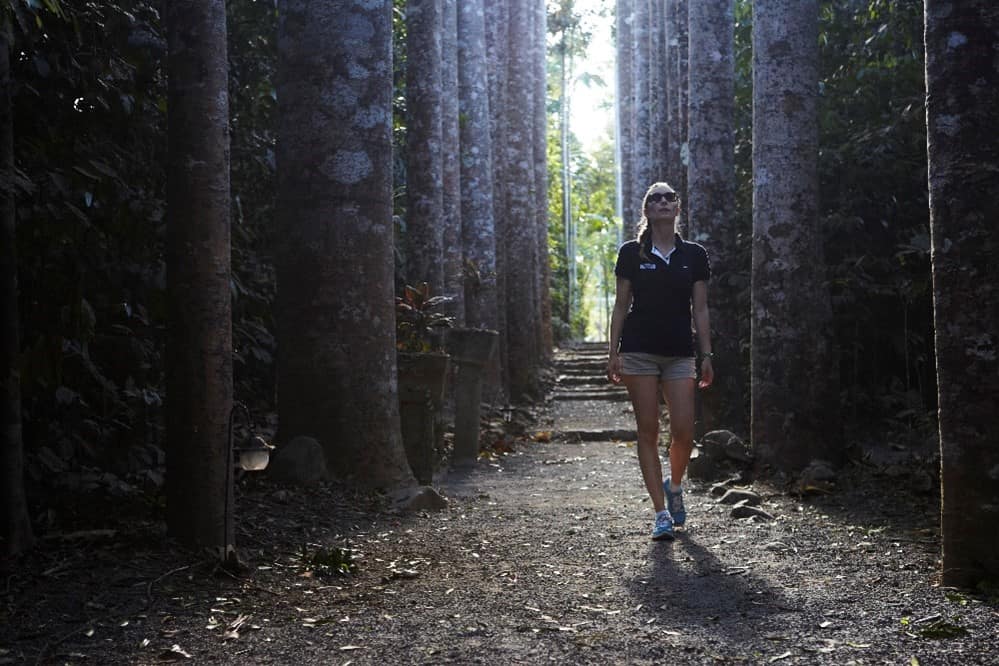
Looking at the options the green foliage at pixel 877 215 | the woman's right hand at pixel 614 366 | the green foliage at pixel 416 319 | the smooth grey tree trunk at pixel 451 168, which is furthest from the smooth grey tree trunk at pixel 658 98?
the woman's right hand at pixel 614 366

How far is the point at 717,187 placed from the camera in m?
11.3

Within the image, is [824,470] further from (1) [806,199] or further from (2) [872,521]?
(1) [806,199]

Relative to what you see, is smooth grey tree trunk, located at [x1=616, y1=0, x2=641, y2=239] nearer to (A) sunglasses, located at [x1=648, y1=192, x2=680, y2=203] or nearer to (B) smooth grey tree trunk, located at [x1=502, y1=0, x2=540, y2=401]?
(B) smooth grey tree trunk, located at [x1=502, y1=0, x2=540, y2=401]

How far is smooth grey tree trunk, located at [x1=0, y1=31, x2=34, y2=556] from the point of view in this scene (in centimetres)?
464

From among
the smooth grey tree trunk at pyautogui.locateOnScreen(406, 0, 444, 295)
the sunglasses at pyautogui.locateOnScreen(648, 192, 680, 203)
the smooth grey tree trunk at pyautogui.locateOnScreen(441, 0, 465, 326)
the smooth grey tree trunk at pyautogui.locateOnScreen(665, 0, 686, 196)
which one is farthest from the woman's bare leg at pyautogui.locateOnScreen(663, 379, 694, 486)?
the smooth grey tree trunk at pyautogui.locateOnScreen(665, 0, 686, 196)

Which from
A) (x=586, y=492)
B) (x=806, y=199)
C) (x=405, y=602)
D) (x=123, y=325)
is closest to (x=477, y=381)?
(x=586, y=492)

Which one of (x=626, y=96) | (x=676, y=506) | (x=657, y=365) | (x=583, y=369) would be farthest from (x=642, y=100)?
(x=676, y=506)

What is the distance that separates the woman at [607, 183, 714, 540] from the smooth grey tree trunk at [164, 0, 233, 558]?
233 cm

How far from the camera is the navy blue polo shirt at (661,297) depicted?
625 centimetres

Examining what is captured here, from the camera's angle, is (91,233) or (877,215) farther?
(877,215)

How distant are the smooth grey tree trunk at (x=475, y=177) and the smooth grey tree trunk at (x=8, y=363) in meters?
11.2

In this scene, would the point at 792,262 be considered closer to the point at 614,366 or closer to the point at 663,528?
the point at 614,366

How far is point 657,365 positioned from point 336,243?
2278 mm

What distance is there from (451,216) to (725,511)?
27.5 ft
